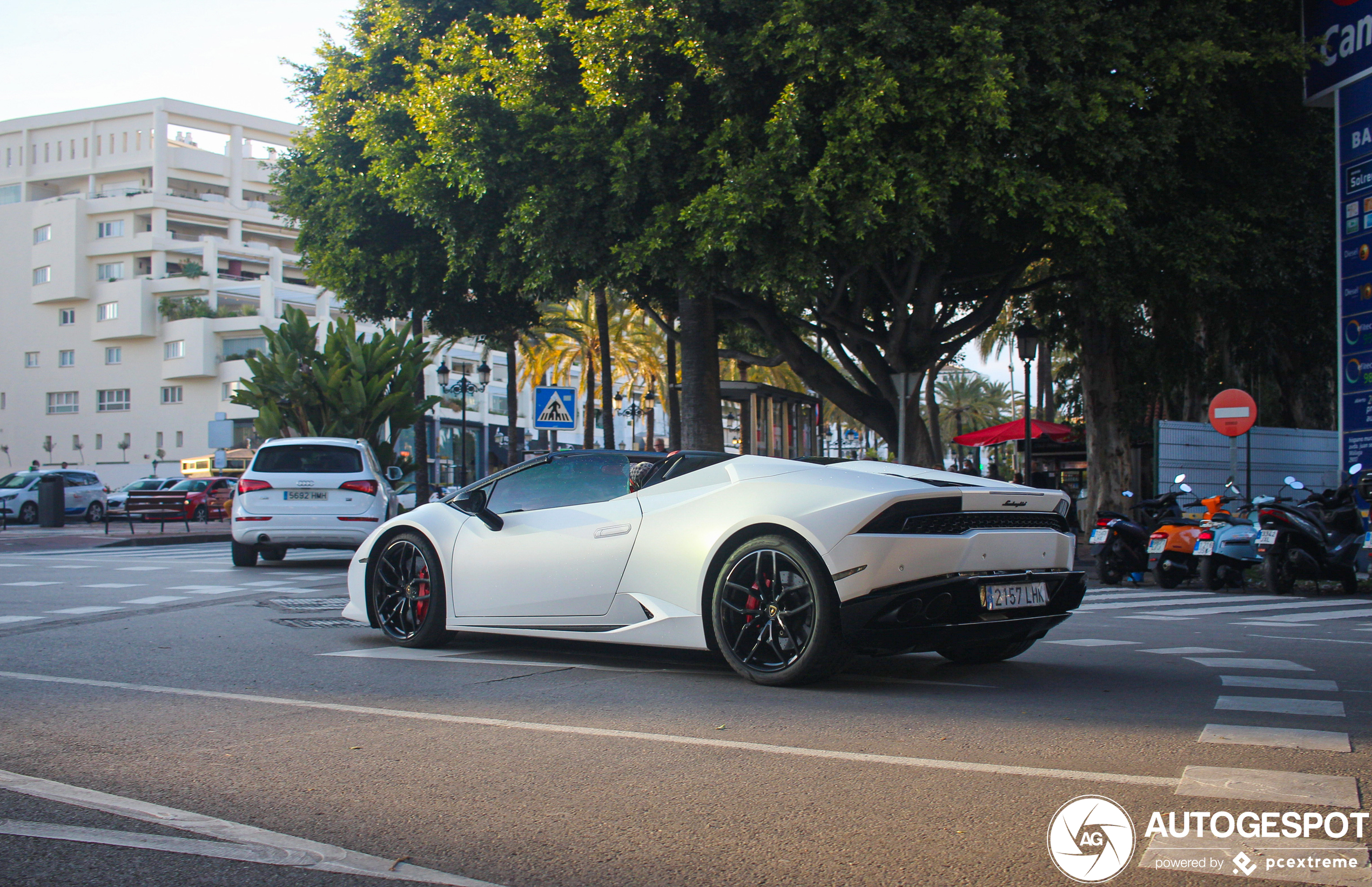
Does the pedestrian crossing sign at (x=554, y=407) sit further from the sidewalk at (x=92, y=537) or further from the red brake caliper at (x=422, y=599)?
the red brake caliper at (x=422, y=599)

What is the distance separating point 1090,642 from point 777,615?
3545 mm

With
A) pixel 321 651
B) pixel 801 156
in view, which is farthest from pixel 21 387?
pixel 321 651

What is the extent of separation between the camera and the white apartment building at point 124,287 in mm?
75000

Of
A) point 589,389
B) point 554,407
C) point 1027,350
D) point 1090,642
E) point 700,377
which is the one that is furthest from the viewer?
point 589,389

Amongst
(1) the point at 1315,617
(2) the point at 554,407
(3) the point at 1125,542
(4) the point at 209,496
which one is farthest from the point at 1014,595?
(4) the point at 209,496

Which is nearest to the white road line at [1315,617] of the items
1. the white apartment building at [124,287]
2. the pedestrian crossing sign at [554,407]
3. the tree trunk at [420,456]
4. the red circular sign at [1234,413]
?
the red circular sign at [1234,413]

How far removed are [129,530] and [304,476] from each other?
17.6m

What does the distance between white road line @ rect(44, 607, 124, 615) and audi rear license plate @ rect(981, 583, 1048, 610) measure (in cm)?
752

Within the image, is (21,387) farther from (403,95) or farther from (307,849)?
(307,849)

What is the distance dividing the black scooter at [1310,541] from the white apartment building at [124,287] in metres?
67.2

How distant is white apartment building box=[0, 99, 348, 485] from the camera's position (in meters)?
75.0

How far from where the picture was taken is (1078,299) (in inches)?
803

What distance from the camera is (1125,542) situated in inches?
621

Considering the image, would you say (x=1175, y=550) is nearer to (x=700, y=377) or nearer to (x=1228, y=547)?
(x=1228, y=547)
